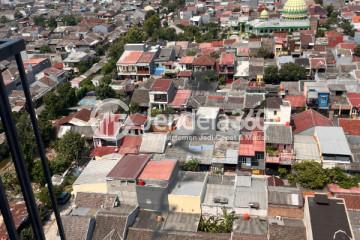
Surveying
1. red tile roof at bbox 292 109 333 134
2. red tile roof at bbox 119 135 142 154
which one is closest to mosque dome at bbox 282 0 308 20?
red tile roof at bbox 292 109 333 134

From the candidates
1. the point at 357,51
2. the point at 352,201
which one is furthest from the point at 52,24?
the point at 352,201

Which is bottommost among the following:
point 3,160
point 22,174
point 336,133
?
point 3,160

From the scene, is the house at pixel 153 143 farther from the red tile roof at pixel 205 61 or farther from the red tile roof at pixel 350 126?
the red tile roof at pixel 205 61

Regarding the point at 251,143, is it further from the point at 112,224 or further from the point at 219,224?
the point at 112,224

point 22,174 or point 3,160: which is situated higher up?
point 22,174

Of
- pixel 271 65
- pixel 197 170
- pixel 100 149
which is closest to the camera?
pixel 197 170

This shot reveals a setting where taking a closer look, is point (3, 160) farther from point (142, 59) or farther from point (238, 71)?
point (238, 71)

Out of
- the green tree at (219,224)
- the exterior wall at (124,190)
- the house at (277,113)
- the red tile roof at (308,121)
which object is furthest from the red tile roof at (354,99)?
the exterior wall at (124,190)

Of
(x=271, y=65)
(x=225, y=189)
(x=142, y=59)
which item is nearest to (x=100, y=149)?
(x=225, y=189)
